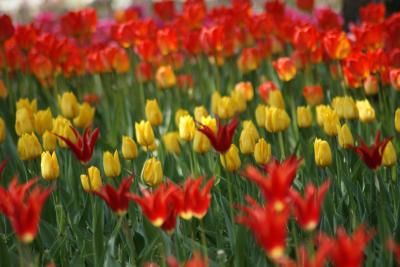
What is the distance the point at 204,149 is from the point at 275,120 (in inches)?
13.4

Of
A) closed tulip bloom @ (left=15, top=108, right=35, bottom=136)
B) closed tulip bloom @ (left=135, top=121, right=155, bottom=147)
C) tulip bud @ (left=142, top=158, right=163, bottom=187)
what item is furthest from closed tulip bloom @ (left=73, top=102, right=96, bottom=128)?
tulip bud @ (left=142, top=158, right=163, bottom=187)

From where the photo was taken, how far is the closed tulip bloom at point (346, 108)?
3531mm

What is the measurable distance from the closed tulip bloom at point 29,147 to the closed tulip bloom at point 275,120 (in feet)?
2.87

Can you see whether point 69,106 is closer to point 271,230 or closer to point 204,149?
point 204,149

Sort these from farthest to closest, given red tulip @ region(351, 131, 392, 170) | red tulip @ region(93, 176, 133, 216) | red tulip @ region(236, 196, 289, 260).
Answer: red tulip @ region(351, 131, 392, 170) → red tulip @ region(93, 176, 133, 216) → red tulip @ region(236, 196, 289, 260)

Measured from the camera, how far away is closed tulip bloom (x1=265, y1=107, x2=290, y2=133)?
333 centimetres

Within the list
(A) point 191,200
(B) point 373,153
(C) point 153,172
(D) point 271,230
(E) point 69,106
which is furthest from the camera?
(E) point 69,106

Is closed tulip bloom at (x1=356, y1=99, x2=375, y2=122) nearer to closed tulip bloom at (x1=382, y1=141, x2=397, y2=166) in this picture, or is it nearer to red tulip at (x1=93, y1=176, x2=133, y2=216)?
closed tulip bloom at (x1=382, y1=141, x2=397, y2=166)

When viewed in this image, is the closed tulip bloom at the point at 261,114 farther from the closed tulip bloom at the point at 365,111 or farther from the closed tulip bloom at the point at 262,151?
the closed tulip bloom at the point at 262,151

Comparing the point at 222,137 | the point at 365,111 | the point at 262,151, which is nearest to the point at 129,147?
the point at 262,151

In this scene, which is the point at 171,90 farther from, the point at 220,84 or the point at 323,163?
the point at 323,163

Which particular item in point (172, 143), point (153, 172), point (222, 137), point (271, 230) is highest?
point (271, 230)

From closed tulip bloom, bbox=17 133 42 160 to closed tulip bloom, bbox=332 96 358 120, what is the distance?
1220 mm

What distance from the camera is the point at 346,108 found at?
139 inches
